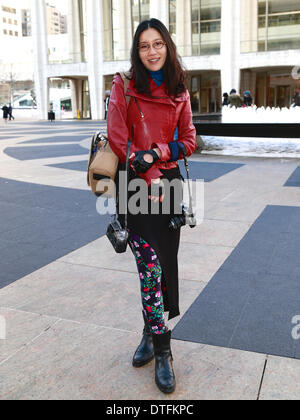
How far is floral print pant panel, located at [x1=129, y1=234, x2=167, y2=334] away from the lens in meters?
2.59

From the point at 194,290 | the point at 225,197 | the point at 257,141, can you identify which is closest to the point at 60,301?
the point at 194,290

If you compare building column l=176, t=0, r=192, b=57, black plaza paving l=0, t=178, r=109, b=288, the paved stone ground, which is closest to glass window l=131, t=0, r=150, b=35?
building column l=176, t=0, r=192, b=57

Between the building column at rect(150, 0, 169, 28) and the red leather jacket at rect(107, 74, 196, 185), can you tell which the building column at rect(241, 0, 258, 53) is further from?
the red leather jacket at rect(107, 74, 196, 185)

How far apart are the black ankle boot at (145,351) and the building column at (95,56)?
39893 millimetres

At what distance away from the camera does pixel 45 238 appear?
5.48 m

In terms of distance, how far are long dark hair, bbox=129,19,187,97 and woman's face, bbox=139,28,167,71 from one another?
21 mm

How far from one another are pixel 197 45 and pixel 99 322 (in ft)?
131

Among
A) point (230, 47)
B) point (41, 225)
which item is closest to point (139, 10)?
point (230, 47)

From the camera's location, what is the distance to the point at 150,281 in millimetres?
2629

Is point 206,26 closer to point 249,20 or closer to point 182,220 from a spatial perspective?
point 249,20

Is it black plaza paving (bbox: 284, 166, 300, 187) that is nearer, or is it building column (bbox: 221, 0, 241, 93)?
black plaza paving (bbox: 284, 166, 300, 187)

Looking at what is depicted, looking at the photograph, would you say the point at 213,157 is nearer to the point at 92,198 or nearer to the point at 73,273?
the point at 92,198

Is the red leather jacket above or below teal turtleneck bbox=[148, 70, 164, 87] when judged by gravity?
below

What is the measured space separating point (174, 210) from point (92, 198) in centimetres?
506
